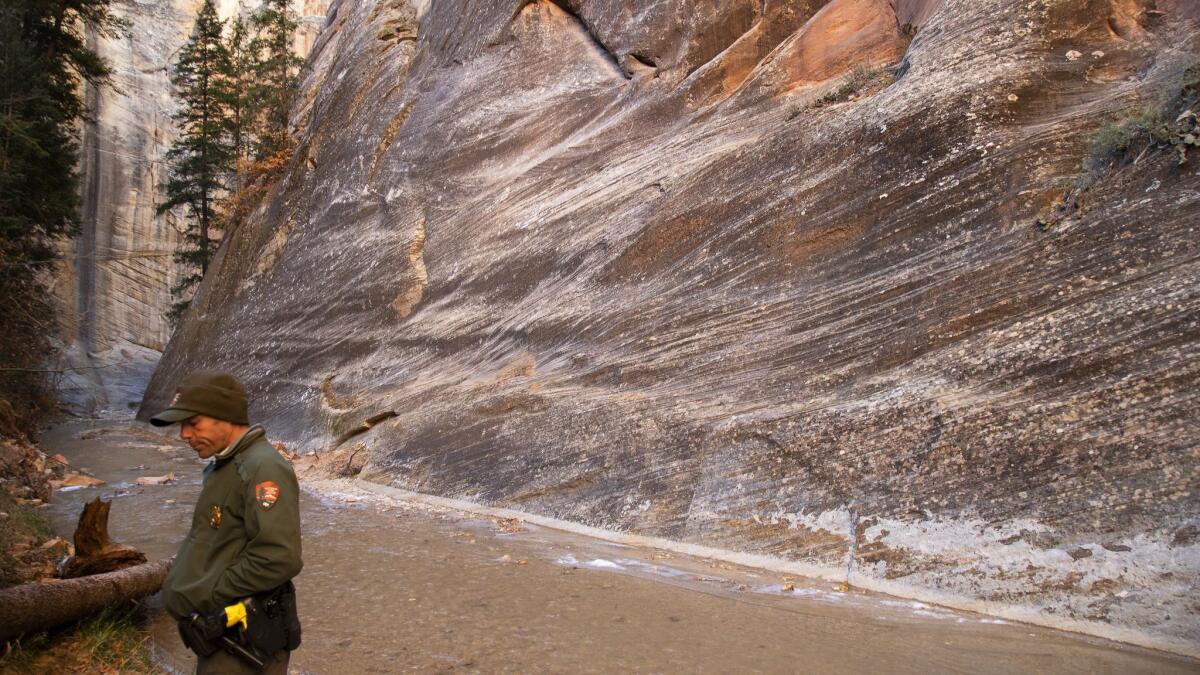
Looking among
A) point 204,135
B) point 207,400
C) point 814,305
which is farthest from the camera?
point 204,135

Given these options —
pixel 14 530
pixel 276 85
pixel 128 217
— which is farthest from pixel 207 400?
pixel 128 217

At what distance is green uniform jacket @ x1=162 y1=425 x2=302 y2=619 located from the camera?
9.26 ft

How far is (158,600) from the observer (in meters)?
5.76

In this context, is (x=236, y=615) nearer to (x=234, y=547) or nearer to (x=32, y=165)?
(x=234, y=547)

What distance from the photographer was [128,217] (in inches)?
1417

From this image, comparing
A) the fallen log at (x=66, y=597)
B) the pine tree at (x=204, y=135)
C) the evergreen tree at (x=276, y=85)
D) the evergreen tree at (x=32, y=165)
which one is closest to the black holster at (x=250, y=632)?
the fallen log at (x=66, y=597)

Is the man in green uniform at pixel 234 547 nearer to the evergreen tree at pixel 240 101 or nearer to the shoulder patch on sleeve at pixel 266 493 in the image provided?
the shoulder patch on sleeve at pixel 266 493

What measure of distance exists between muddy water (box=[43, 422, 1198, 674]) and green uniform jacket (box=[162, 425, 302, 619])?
6.37 ft

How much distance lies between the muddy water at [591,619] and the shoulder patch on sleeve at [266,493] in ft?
6.98

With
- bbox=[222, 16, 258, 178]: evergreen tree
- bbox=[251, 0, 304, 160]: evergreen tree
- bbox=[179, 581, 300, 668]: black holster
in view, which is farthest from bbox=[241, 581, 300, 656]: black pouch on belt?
bbox=[222, 16, 258, 178]: evergreen tree

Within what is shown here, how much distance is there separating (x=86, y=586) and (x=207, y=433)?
2.77 m

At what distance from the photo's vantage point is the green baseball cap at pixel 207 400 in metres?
2.96

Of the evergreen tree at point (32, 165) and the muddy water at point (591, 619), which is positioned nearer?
the muddy water at point (591, 619)

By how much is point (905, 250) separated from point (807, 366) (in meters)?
1.44
